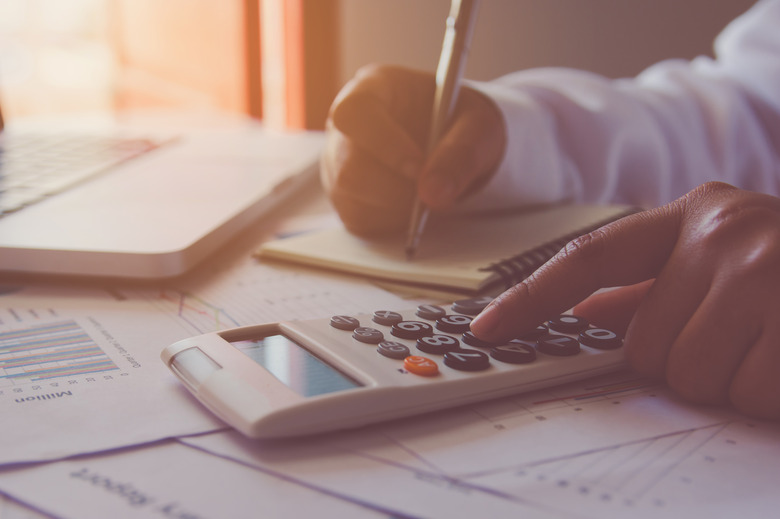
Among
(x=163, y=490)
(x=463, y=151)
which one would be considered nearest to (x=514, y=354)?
(x=163, y=490)

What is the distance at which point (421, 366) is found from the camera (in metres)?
0.31

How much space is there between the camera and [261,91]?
8.20ft

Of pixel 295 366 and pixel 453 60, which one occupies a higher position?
pixel 453 60

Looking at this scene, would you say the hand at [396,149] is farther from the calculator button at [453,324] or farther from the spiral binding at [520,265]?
the calculator button at [453,324]

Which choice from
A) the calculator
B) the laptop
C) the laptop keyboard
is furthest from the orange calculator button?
the laptop keyboard

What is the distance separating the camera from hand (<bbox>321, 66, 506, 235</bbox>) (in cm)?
56

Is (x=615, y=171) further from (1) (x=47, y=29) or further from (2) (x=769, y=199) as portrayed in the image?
(1) (x=47, y=29)

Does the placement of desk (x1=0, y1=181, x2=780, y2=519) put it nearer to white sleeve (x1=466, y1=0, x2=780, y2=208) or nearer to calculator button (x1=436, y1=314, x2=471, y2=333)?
calculator button (x1=436, y1=314, x2=471, y2=333)

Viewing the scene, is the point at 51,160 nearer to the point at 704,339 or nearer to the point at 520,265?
the point at 520,265

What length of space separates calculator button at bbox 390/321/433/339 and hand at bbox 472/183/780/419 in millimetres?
27

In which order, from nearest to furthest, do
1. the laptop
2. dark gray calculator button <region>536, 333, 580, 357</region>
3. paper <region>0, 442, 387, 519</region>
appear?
paper <region>0, 442, 387, 519</region> < dark gray calculator button <region>536, 333, 580, 357</region> < the laptop

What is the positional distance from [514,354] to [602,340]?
0.18 feet

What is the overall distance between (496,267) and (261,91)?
2189 mm

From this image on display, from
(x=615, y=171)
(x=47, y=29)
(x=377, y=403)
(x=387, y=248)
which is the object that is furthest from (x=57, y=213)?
(x=47, y=29)
